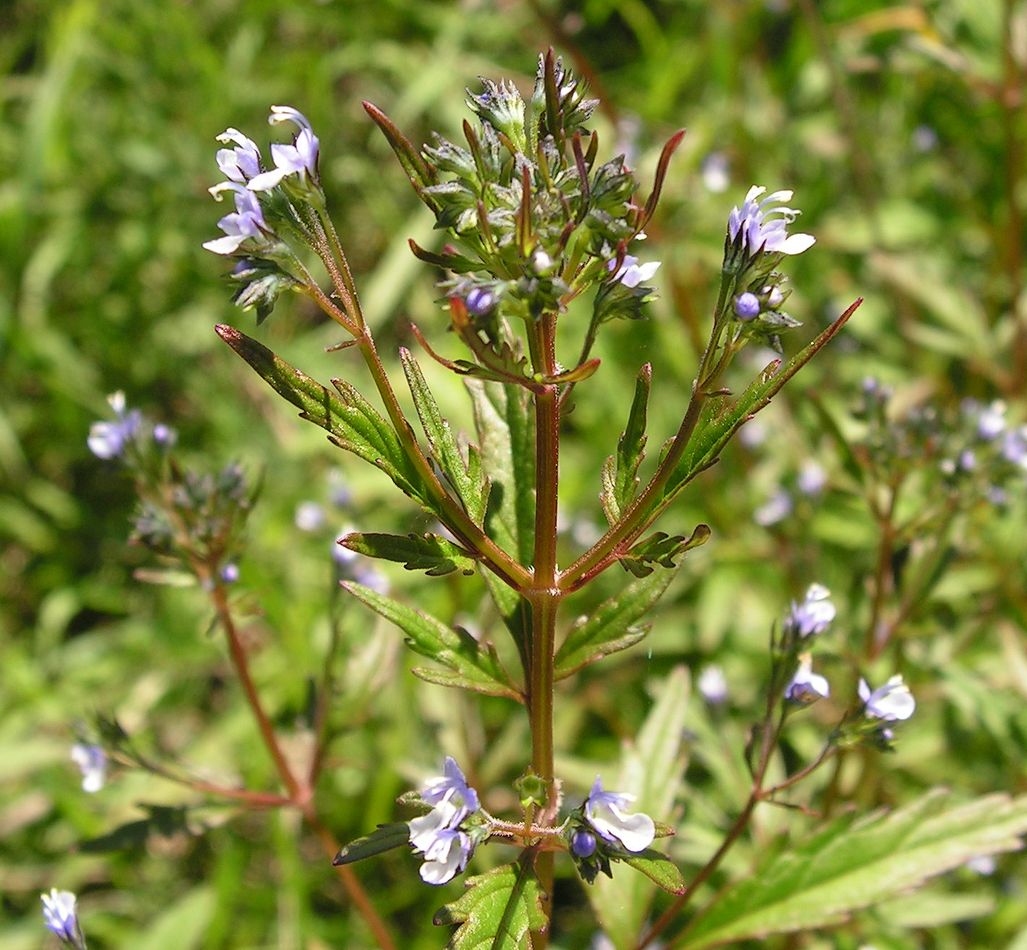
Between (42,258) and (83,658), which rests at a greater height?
(42,258)

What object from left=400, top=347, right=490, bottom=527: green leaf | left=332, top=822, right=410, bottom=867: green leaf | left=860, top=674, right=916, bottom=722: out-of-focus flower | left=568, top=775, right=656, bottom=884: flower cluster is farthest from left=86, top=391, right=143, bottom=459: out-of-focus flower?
left=860, top=674, right=916, bottom=722: out-of-focus flower

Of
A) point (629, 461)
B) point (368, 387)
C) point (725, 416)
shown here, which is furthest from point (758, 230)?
point (368, 387)

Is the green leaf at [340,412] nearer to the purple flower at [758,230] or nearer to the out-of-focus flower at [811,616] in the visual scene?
the purple flower at [758,230]

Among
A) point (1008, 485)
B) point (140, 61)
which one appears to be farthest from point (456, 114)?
point (1008, 485)

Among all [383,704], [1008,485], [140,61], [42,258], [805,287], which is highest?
[140,61]

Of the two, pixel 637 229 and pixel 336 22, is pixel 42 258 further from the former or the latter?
pixel 637 229
